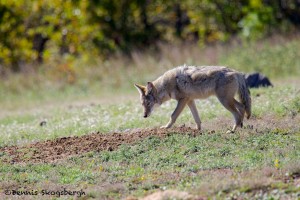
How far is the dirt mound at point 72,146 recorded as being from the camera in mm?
11773

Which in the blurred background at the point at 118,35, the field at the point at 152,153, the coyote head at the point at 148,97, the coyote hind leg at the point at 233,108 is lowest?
the field at the point at 152,153

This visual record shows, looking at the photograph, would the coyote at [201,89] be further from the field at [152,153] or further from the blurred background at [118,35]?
the blurred background at [118,35]

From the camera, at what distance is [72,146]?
12219 mm

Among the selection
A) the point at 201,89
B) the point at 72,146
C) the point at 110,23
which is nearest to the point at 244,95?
the point at 201,89

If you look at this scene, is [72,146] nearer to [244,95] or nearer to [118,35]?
[244,95]

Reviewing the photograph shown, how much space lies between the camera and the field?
9289 millimetres

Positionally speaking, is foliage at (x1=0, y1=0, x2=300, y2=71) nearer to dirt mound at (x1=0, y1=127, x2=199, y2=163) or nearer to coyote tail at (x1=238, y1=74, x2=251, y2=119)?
coyote tail at (x1=238, y1=74, x2=251, y2=119)

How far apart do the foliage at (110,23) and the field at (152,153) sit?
1091 centimetres

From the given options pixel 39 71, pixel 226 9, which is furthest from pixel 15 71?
pixel 226 9

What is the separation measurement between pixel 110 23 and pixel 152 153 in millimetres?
19753

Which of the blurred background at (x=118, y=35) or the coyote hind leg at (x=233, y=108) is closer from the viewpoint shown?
the coyote hind leg at (x=233, y=108)

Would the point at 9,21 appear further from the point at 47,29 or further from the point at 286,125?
the point at 286,125

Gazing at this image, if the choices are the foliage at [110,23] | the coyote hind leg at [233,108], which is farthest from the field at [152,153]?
the foliage at [110,23]

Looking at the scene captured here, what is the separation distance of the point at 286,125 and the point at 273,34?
52.6ft
